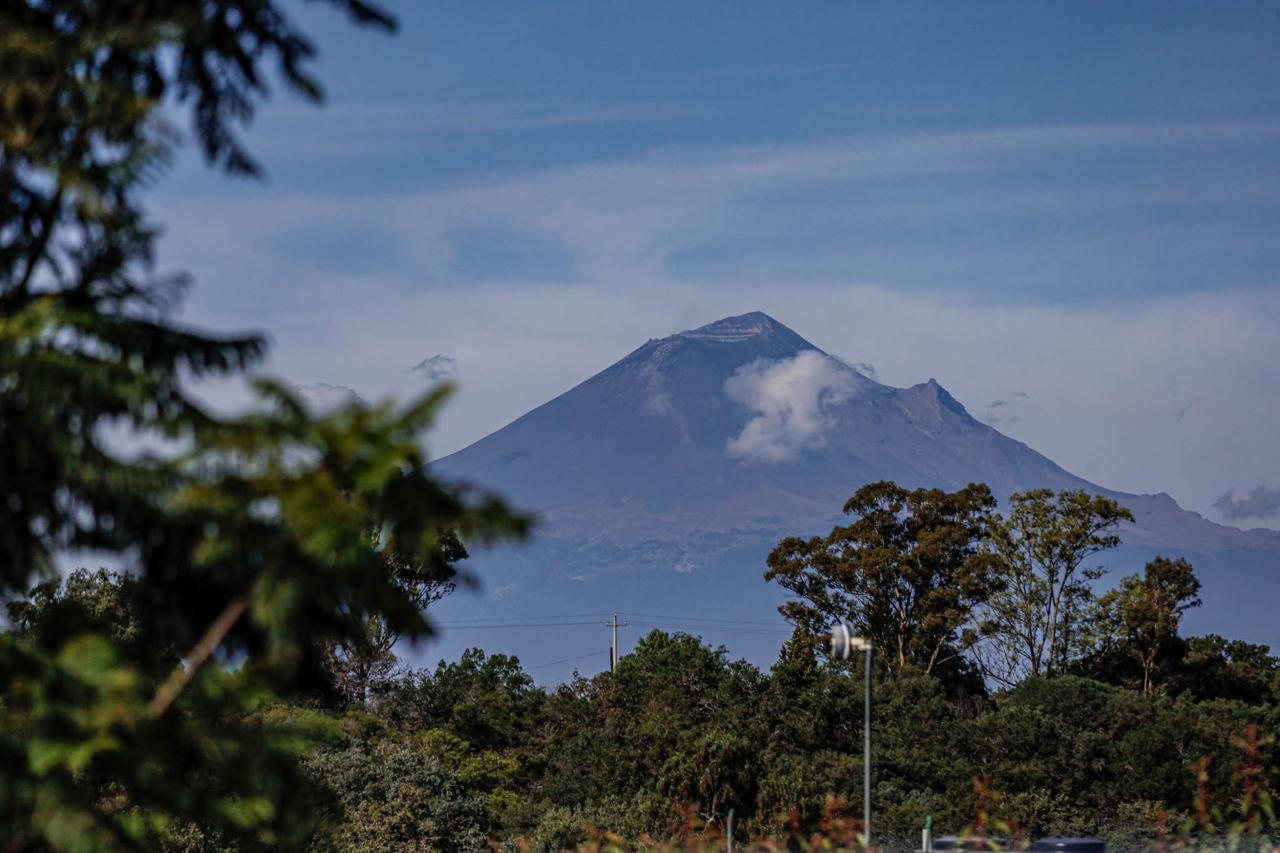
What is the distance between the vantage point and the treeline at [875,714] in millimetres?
28906

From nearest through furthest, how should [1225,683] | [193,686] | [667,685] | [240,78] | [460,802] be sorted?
[193,686], [240,78], [460,802], [667,685], [1225,683]

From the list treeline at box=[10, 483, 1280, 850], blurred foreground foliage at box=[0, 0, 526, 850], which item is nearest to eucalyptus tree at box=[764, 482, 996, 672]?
treeline at box=[10, 483, 1280, 850]

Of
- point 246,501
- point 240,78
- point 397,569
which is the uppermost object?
point 397,569

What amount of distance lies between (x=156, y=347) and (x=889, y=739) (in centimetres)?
3187

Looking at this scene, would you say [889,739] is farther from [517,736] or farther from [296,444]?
[296,444]

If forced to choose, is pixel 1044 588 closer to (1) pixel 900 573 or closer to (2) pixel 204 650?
(1) pixel 900 573

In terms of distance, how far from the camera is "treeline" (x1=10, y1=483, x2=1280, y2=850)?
94.8ft

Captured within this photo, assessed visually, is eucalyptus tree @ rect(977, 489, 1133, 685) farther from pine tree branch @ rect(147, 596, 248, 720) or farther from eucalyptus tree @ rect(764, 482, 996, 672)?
pine tree branch @ rect(147, 596, 248, 720)

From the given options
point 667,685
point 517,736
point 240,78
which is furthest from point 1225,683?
point 240,78

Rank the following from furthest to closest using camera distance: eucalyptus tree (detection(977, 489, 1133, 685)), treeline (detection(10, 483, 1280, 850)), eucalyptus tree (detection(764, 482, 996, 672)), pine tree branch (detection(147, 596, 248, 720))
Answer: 1. eucalyptus tree (detection(764, 482, 996, 672))
2. eucalyptus tree (detection(977, 489, 1133, 685))
3. treeline (detection(10, 483, 1280, 850))
4. pine tree branch (detection(147, 596, 248, 720))

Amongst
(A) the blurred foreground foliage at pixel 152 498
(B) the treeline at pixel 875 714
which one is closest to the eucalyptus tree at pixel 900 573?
(B) the treeline at pixel 875 714

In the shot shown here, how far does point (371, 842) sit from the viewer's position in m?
28.6

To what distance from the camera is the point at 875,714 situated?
1443 inches

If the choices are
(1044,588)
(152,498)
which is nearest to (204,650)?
(152,498)
